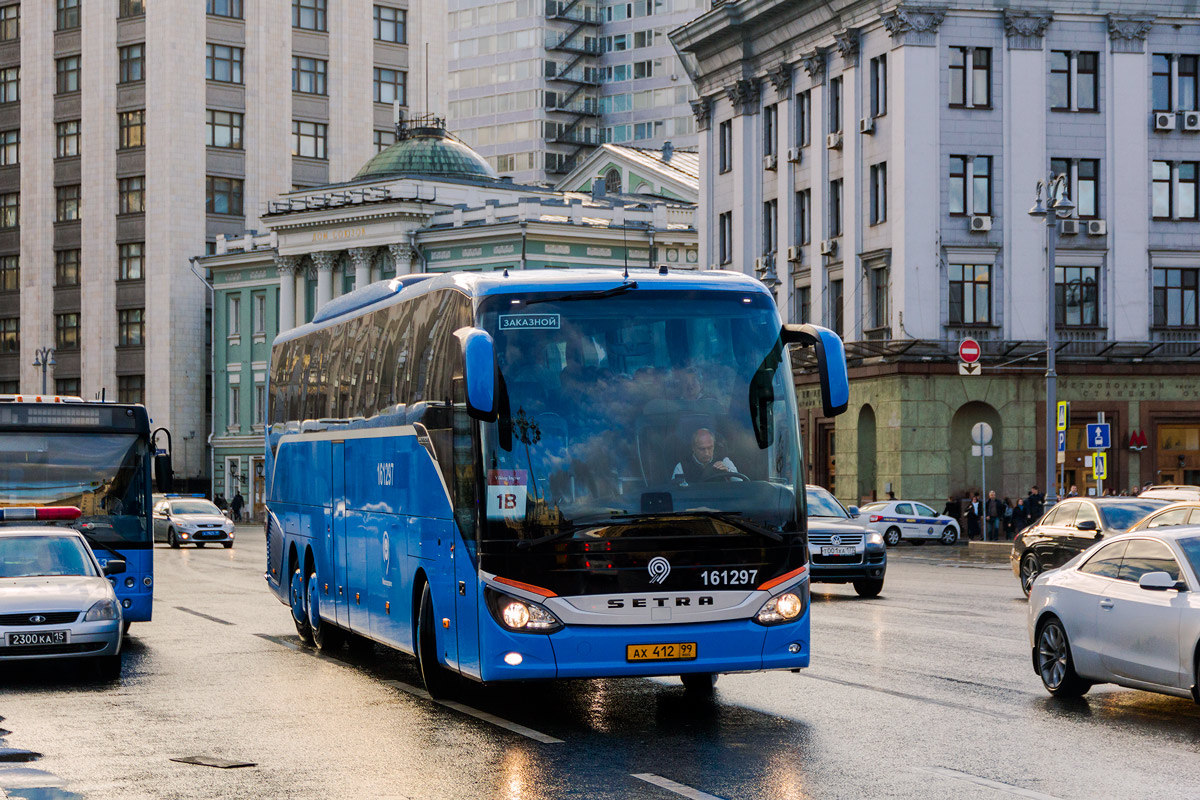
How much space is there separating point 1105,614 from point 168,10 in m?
85.3

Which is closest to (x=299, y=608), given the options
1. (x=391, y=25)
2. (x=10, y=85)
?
(x=391, y=25)

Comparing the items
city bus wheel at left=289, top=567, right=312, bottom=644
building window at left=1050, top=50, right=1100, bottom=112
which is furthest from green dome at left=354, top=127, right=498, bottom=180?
city bus wheel at left=289, top=567, right=312, bottom=644

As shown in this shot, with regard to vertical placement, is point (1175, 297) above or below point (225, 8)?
below

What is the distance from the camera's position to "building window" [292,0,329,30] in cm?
9675

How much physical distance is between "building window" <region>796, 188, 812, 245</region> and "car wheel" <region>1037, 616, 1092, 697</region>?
148 feet

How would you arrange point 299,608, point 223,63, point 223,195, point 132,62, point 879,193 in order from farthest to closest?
point 223,195
point 223,63
point 132,62
point 879,193
point 299,608

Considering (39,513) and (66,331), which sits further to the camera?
(66,331)

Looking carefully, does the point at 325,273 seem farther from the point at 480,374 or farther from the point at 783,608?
the point at 480,374

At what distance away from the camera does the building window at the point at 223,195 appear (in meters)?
94.2

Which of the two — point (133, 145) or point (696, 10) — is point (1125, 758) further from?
point (696, 10)

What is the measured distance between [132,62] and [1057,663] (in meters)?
86.7

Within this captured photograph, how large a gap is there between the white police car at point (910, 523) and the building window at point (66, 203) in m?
60.0

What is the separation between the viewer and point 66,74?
97.4m

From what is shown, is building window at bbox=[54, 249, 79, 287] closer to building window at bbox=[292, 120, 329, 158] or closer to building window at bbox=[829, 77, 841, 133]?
building window at bbox=[292, 120, 329, 158]
